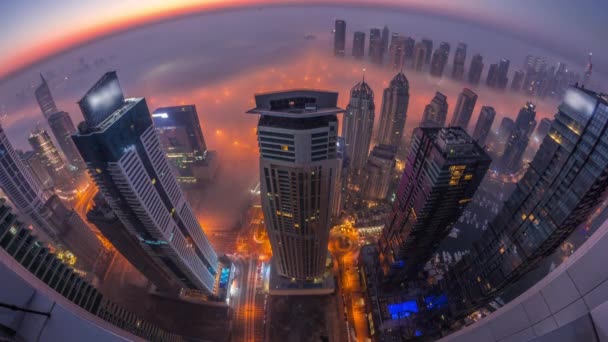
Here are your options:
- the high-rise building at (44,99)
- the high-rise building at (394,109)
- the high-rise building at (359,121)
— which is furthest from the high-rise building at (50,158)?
the high-rise building at (394,109)

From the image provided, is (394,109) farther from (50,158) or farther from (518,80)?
(50,158)

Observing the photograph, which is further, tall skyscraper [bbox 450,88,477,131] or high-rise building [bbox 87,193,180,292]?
tall skyscraper [bbox 450,88,477,131]

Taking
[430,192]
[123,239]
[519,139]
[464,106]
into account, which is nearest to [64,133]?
[123,239]

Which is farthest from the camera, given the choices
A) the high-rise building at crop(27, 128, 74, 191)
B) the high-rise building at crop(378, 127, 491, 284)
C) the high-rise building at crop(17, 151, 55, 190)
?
the high-rise building at crop(27, 128, 74, 191)

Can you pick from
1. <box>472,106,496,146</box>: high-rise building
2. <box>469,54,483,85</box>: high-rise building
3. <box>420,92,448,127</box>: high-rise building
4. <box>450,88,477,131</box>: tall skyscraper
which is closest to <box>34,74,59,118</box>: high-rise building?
<box>420,92,448,127</box>: high-rise building

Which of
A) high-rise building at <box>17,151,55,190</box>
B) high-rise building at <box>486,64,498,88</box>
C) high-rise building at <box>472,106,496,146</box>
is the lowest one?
high-rise building at <box>17,151,55,190</box>

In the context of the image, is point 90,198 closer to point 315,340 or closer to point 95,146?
point 95,146

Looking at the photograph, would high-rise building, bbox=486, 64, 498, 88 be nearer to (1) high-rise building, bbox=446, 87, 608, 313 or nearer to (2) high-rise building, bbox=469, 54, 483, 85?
(2) high-rise building, bbox=469, 54, 483, 85
